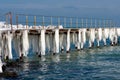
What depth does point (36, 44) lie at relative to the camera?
54.6 metres

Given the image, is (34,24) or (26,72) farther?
(34,24)

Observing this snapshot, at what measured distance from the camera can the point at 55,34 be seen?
55.9 metres

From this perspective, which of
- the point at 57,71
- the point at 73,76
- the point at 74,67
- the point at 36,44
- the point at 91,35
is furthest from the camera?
the point at 91,35

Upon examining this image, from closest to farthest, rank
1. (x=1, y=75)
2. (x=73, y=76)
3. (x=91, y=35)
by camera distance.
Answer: (x=1, y=75)
(x=73, y=76)
(x=91, y=35)

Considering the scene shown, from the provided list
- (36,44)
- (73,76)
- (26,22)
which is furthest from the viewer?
(36,44)

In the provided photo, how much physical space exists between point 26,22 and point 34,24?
316cm

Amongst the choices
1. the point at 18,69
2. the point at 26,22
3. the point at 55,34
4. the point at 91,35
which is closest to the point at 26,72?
the point at 18,69

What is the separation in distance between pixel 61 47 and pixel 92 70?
24382 mm

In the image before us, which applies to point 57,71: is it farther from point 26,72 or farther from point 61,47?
point 61,47

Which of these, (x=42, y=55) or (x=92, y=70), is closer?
(x=92, y=70)

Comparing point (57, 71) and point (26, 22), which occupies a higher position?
point (26, 22)

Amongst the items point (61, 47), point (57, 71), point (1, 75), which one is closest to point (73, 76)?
point (57, 71)

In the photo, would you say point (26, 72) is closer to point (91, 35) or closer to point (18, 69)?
point (18, 69)

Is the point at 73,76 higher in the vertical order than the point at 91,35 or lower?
lower
